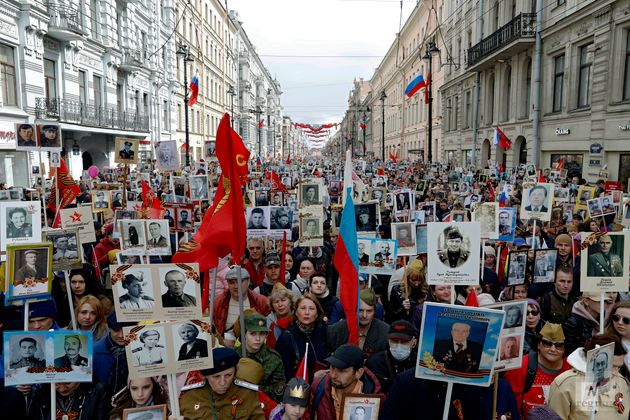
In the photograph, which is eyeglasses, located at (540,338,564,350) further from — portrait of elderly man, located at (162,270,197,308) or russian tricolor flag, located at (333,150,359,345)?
portrait of elderly man, located at (162,270,197,308)

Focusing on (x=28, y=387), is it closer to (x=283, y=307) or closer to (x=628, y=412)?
(x=283, y=307)

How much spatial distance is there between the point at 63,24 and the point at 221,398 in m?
23.8

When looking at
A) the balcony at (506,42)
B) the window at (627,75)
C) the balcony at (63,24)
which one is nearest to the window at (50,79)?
the balcony at (63,24)

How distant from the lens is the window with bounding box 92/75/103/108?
28.1 meters

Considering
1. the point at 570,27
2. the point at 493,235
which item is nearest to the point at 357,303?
the point at 493,235

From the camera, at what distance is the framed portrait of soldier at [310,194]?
9812 millimetres

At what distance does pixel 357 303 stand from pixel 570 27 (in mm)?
20903

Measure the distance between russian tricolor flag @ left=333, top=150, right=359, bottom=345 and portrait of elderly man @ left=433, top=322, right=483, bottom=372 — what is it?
1.59 meters

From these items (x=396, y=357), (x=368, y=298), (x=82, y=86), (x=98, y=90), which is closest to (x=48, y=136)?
(x=368, y=298)

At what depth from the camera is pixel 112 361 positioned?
4.02 m

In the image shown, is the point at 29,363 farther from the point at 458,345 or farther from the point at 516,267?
the point at 516,267

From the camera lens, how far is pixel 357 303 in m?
4.46

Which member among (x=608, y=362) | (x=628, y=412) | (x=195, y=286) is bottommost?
(x=628, y=412)

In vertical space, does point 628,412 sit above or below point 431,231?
below
